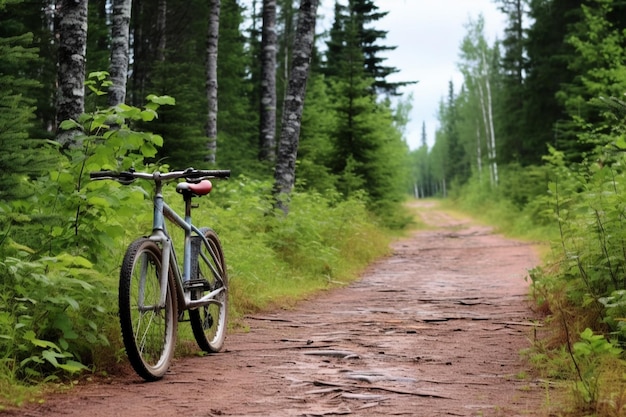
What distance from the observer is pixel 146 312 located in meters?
4.79

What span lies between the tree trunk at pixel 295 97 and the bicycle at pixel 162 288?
7.11m

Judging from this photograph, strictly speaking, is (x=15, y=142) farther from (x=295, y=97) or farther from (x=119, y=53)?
(x=295, y=97)

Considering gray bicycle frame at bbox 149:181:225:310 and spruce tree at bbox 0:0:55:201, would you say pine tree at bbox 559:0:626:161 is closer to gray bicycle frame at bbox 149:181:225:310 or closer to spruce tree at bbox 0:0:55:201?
gray bicycle frame at bbox 149:181:225:310

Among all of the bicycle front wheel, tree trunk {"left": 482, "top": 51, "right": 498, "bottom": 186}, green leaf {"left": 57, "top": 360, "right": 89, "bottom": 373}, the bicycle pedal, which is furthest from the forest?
tree trunk {"left": 482, "top": 51, "right": 498, "bottom": 186}

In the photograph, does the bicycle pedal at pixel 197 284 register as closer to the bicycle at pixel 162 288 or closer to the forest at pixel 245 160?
the bicycle at pixel 162 288

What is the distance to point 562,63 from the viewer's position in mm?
28234

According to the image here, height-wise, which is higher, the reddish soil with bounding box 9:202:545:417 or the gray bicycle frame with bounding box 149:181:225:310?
the gray bicycle frame with bounding box 149:181:225:310

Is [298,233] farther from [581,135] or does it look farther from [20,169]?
[581,135]

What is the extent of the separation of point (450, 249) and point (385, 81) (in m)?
16.0

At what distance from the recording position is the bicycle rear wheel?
575 centimetres

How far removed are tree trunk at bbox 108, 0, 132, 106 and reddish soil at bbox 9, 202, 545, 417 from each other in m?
4.78

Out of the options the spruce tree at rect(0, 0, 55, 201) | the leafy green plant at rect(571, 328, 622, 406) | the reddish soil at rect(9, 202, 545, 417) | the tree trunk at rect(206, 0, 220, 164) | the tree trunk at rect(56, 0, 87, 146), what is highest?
the tree trunk at rect(206, 0, 220, 164)

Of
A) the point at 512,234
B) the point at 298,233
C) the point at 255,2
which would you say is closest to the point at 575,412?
the point at 298,233

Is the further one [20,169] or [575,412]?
[20,169]
